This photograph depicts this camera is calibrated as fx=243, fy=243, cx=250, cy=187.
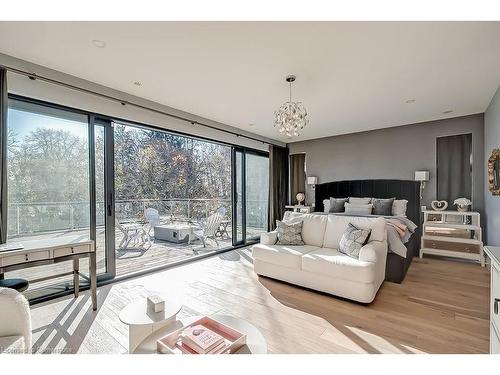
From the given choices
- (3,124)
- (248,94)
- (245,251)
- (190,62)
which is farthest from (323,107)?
(3,124)

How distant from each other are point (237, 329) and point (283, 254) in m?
1.75

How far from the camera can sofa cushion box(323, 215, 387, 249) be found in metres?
3.07

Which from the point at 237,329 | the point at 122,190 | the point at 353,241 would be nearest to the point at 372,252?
the point at 353,241

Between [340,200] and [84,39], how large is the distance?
16.1ft

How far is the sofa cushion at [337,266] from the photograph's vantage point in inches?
101

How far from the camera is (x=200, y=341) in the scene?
4.11ft

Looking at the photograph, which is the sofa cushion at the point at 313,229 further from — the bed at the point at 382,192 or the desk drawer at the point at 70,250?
the desk drawer at the point at 70,250

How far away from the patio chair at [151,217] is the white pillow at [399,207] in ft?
15.3

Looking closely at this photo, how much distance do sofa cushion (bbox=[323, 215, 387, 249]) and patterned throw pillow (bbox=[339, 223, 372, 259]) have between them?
0.12 m

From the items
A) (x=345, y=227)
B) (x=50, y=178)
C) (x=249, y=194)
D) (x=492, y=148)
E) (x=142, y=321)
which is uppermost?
(x=492, y=148)

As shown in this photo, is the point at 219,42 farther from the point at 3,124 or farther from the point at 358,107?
the point at 358,107

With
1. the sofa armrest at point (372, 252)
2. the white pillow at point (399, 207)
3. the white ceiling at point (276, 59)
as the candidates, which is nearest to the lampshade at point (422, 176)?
the white pillow at point (399, 207)

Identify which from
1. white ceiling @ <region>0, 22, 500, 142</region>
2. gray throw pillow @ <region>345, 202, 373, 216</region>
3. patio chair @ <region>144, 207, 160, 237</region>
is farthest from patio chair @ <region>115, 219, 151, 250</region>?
gray throw pillow @ <region>345, 202, 373, 216</region>

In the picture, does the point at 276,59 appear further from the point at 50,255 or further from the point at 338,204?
the point at 338,204
